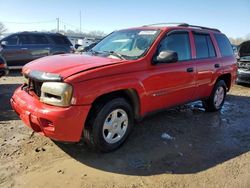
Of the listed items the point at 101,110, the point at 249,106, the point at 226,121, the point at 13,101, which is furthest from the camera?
the point at 249,106

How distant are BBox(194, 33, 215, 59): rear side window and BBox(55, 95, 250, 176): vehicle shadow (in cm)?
133

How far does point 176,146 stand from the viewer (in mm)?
4918

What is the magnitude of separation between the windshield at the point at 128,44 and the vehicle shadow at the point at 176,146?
1383 millimetres

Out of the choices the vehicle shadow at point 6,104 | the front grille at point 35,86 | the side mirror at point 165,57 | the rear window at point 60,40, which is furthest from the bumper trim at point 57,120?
the rear window at point 60,40

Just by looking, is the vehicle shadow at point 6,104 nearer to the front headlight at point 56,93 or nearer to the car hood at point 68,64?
the car hood at point 68,64

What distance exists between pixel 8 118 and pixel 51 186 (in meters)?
2.80

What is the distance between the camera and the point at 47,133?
13.1ft

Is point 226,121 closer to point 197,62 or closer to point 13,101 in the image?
point 197,62

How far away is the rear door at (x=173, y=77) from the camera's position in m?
4.96

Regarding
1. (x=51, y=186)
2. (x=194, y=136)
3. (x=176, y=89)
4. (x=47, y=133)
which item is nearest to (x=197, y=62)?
(x=176, y=89)

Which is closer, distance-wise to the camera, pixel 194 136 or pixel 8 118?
pixel 194 136

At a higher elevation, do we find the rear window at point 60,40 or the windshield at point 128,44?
the windshield at point 128,44

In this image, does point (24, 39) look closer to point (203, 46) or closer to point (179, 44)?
point (203, 46)

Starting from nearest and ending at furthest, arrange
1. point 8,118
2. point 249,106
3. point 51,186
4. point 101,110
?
1. point 51,186
2. point 101,110
3. point 8,118
4. point 249,106
